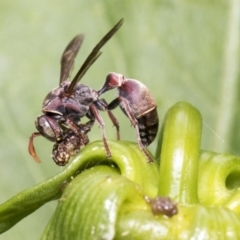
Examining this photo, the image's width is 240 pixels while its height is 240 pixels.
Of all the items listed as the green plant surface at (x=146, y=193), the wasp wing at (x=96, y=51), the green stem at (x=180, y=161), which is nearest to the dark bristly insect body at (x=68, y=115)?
the wasp wing at (x=96, y=51)

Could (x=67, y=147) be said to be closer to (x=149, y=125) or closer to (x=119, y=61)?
(x=149, y=125)

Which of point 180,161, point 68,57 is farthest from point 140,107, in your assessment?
point 180,161

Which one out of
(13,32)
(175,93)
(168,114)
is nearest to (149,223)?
(168,114)

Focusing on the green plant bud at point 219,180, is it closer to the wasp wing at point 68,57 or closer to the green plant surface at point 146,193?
the green plant surface at point 146,193

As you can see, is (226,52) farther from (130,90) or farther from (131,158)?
(131,158)

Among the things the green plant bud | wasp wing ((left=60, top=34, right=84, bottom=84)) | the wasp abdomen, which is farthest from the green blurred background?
the green plant bud

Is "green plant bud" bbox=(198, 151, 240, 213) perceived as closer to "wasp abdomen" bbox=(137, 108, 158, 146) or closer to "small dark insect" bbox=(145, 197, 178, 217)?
"small dark insect" bbox=(145, 197, 178, 217)
